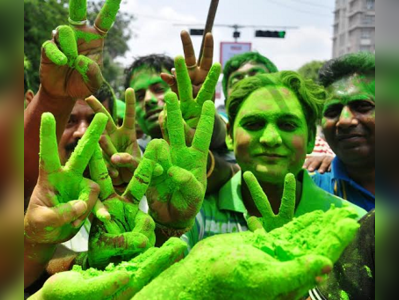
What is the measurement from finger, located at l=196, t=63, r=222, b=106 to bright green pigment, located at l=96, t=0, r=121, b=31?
1.57 ft

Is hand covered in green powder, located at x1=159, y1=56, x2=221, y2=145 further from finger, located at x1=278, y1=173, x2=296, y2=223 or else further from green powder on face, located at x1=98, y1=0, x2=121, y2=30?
finger, located at x1=278, y1=173, x2=296, y2=223

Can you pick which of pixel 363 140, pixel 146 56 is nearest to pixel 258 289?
pixel 363 140

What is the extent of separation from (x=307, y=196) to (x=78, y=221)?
121 cm

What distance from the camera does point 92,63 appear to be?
165 centimetres

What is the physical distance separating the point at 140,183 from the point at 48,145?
320mm

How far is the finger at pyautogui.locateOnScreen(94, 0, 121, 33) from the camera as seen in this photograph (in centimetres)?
172

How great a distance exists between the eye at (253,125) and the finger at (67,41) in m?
0.87

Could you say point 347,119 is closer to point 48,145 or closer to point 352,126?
point 352,126


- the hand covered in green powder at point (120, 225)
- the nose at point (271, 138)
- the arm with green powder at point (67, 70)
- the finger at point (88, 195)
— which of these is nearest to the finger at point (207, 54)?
the nose at point (271, 138)

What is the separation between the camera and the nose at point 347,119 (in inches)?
103

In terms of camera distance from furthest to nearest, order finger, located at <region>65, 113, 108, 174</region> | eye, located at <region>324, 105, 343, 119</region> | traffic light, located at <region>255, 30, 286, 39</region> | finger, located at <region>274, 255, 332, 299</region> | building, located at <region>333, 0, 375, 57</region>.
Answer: building, located at <region>333, 0, 375, 57</region> < traffic light, located at <region>255, 30, 286, 39</region> < eye, located at <region>324, 105, 343, 119</region> < finger, located at <region>65, 113, 108, 174</region> < finger, located at <region>274, 255, 332, 299</region>

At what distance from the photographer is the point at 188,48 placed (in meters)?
2.28

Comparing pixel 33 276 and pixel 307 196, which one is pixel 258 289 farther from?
pixel 307 196

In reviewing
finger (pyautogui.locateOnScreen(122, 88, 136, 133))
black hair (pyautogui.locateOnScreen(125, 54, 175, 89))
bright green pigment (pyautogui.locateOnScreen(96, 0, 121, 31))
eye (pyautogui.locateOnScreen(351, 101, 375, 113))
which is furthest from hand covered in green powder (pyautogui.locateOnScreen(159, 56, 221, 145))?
black hair (pyautogui.locateOnScreen(125, 54, 175, 89))
